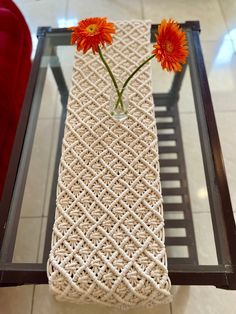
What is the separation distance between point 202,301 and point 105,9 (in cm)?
194

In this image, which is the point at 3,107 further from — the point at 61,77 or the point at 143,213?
the point at 143,213

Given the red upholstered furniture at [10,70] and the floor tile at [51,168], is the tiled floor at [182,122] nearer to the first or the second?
the floor tile at [51,168]

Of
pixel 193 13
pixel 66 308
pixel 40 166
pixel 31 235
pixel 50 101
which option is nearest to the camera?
pixel 66 308

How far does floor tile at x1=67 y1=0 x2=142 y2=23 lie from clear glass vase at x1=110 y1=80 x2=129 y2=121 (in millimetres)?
1368

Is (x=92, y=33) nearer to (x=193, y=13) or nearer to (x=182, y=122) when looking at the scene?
(x=182, y=122)

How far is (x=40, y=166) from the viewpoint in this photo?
1.41 m

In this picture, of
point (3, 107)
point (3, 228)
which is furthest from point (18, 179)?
point (3, 107)

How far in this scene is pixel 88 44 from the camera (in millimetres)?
742

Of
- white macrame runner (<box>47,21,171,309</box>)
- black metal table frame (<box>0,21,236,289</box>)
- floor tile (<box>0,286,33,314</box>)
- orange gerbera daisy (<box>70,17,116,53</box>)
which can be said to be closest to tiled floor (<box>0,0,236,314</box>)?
floor tile (<box>0,286,33,314</box>)

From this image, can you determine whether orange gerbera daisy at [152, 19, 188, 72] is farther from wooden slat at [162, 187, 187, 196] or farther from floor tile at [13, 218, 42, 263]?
floor tile at [13, 218, 42, 263]

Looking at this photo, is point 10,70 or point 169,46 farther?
point 10,70

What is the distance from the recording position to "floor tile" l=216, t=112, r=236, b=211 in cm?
141

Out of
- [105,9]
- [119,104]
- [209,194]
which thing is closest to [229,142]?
[209,194]

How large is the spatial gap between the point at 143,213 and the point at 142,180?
0.32 feet
